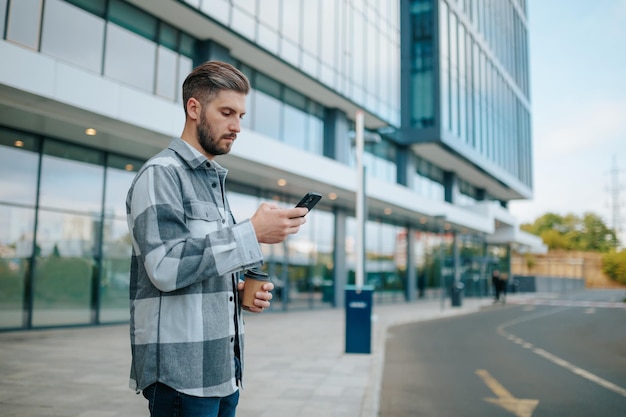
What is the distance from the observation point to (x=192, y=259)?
164 centimetres

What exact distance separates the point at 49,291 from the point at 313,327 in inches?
271

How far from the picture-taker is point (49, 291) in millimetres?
12664

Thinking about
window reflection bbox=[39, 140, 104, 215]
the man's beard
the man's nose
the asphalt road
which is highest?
window reflection bbox=[39, 140, 104, 215]

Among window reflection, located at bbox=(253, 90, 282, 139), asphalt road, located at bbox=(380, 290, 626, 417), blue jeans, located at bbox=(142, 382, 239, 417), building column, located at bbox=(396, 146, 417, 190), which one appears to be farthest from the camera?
building column, located at bbox=(396, 146, 417, 190)

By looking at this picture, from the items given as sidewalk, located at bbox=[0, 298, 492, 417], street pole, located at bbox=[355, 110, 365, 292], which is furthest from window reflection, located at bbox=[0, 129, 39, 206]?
street pole, located at bbox=[355, 110, 365, 292]

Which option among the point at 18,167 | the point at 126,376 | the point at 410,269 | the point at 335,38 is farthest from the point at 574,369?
the point at 410,269

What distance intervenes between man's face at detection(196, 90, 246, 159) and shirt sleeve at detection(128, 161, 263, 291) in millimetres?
223

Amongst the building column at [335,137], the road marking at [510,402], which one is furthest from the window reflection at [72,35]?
the road marking at [510,402]

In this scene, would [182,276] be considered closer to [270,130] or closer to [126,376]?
[126,376]

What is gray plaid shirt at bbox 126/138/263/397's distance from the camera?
65.0 inches

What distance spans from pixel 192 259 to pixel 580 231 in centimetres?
11629

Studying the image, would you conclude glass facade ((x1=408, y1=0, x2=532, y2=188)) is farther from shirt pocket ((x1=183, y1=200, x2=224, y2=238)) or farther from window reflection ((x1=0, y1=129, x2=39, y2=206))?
shirt pocket ((x1=183, y1=200, x2=224, y2=238))

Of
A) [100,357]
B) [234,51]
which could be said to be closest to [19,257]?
[100,357]

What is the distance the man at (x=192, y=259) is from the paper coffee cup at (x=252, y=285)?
0.21 ft
